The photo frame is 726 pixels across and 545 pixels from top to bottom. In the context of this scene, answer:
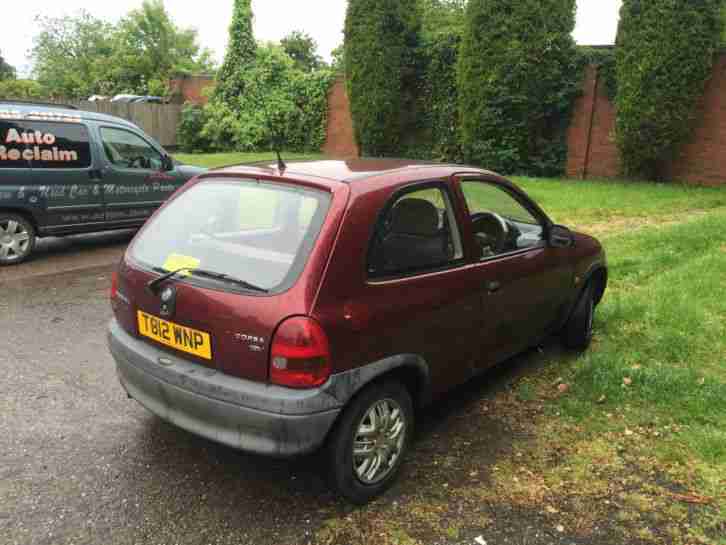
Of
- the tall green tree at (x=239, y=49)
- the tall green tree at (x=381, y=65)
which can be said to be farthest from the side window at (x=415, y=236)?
the tall green tree at (x=239, y=49)

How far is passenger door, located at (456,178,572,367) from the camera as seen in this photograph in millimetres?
3545

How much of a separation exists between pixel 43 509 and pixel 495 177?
3.20 metres

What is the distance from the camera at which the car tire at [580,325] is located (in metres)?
4.70

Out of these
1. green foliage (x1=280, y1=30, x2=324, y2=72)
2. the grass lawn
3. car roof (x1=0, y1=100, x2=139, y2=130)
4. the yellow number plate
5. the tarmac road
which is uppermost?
green foliage (x1=280, y1=30, x2=324, y2=72)

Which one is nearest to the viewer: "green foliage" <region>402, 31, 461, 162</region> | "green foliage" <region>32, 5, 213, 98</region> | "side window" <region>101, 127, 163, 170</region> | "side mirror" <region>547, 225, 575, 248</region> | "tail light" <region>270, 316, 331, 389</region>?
"tail light" <region>270, 316, 331, 389</region>

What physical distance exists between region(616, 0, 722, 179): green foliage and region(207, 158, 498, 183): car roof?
432 inches

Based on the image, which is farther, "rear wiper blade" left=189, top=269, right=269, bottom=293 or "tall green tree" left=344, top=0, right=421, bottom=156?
"tall green tree" left=344, top=0, right=421, bottom=156

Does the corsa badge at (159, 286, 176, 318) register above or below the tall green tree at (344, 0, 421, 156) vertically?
below

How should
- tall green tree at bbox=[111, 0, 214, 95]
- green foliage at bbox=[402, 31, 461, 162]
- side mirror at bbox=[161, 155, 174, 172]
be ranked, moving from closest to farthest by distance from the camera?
side mirror at bbox=[161, 155, 174, 172] → green foliage at bbox=[402, 31, 461, 162] → tall green tree at bbox=[111, 0, 214, 95]


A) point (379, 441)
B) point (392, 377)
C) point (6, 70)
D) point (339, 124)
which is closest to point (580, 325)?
point (392, 377)

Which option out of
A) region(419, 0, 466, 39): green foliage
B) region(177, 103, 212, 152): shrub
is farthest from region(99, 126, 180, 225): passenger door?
region(419, 0, 466, 39): green foliage

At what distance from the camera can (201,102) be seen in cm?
2542

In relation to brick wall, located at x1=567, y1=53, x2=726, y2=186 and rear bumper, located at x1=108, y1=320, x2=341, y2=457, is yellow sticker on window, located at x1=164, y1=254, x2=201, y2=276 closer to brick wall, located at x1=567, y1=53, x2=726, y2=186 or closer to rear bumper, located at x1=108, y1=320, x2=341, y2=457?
rear bumper, located at x1=108, y1=320, x2=341, y2=457

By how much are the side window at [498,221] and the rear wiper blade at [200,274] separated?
144 cm
